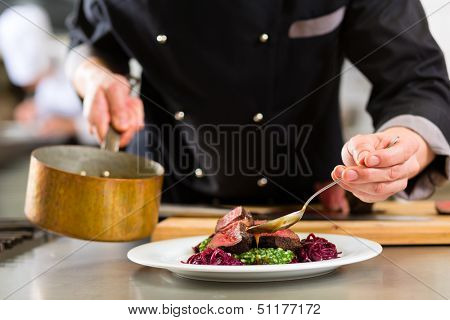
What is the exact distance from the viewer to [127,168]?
1003 mm

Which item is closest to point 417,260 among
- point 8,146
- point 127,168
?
point 127,168

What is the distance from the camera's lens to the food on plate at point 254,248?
2.24ft

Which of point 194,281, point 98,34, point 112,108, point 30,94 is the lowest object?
point 194,281

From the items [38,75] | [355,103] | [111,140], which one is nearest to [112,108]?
[111,140]

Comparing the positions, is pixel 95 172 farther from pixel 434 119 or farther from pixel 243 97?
pixel 434 119

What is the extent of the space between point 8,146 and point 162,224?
1951mm

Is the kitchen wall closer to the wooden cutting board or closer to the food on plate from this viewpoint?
the wooden cutting board

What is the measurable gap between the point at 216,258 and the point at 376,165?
0.70 feet

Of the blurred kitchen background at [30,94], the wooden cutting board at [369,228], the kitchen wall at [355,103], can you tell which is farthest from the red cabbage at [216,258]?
the blurred kitchen background at [30,94]

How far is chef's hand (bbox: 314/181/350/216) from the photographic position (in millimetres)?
1099

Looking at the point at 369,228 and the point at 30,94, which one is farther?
the point at 30,94

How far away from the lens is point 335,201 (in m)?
1.12

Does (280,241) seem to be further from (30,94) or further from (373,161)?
(30,94)

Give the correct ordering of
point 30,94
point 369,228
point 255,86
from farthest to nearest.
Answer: point 30,94 → point 255,86 → point 369,228
